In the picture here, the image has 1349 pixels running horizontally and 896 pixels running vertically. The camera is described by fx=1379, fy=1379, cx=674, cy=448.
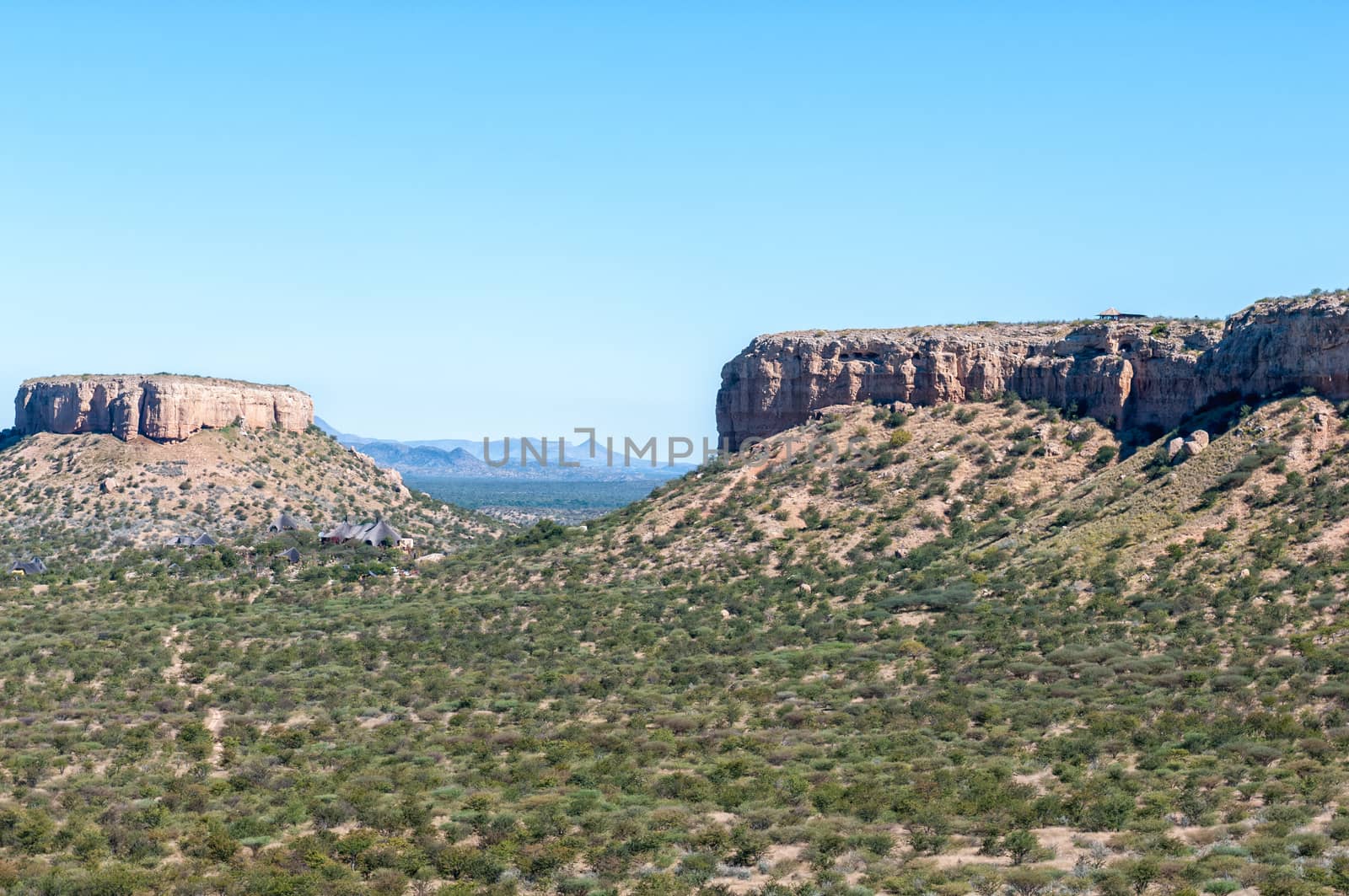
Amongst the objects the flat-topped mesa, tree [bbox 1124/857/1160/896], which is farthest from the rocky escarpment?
the flat-topped mesa

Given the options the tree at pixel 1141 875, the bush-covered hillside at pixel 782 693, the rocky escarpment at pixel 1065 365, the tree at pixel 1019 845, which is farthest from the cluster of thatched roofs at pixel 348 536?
the tree at pixel 1141 875

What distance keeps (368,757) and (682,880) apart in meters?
12.7

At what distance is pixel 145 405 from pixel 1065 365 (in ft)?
191

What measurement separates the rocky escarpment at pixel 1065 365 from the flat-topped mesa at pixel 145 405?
39978 mm

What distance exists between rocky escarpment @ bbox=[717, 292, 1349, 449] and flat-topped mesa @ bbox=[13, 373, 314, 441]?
131ft

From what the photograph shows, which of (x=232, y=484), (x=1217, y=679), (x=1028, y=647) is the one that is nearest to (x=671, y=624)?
(x=1028, y=647)

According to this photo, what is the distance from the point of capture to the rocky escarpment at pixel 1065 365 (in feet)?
155

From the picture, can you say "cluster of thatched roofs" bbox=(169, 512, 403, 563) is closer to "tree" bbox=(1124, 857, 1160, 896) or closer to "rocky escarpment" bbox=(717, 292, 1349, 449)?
"rocky escarpment" bbox=(717, 292, 1349, 449)

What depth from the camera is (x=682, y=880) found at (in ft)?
77.8

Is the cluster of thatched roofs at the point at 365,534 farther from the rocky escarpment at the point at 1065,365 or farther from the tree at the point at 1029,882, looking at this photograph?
the tree at the point at 1029,882

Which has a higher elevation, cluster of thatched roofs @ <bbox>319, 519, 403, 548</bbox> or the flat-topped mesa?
the flat-topped mesa

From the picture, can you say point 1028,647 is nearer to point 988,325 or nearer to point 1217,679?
point 1217,679

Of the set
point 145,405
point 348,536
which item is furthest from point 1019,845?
point 145,405

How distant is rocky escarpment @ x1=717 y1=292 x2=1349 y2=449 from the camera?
155 feet
